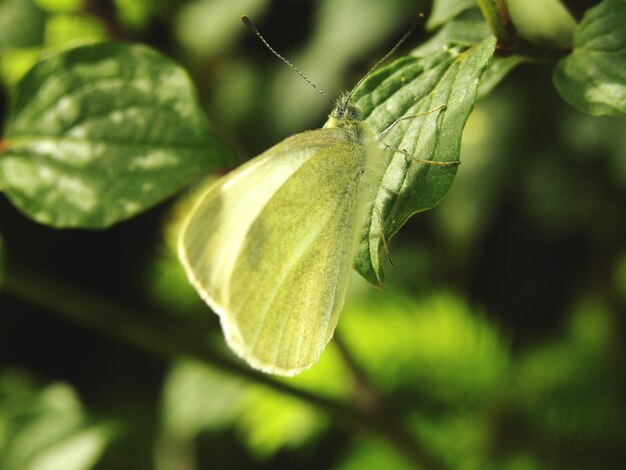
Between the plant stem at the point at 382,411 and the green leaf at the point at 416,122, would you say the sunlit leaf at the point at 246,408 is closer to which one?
the plant stem at the point at 382,411

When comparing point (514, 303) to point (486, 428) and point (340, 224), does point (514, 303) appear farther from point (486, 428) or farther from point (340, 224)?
point (340, 224)

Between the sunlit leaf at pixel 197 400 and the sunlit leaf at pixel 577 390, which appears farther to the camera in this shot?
the sunlit leaf at pixel 197 400

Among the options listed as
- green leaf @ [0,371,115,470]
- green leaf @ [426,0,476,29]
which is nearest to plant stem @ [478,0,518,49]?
green leaf @ [426,0,476,29]

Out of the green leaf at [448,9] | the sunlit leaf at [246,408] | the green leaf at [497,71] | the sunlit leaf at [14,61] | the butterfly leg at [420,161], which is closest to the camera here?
the butterfly leg at [420,161]

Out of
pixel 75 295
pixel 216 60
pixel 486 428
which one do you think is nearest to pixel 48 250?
pixel 216 60

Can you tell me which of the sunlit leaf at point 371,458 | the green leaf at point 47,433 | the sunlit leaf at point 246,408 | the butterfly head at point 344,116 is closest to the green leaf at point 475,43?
the butterfly head at point 344,116

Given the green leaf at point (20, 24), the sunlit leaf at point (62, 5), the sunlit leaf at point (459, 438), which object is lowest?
the sunlit leaf at point (459, 438)

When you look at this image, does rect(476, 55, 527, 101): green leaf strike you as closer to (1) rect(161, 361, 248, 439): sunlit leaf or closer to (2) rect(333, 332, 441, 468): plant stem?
(2) rect(333, 332, 441, 468): plant stem
